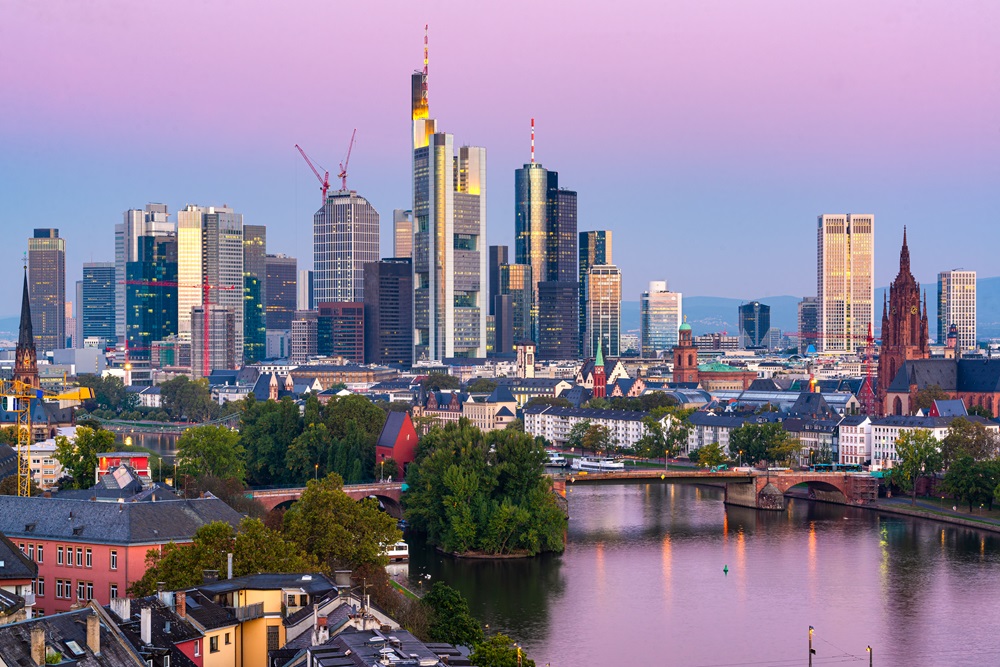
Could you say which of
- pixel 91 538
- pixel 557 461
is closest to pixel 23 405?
pixel 557 461

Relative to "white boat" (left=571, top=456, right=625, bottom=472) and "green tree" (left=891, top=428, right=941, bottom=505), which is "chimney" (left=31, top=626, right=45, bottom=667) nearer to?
"green tree" (left=891, top=428, right=941, bottom=505)

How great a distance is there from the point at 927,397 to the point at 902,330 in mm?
14964

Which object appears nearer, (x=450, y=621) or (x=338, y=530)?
(x=450, y=621)

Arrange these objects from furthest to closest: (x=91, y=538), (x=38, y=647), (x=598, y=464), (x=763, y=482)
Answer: (x=598, y=464), (x=763, y=482), (x=91, y=538), (x=38, y=647)

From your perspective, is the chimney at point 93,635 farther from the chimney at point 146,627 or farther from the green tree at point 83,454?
the green tree at point 83,454

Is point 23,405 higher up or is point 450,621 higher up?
point 23,405

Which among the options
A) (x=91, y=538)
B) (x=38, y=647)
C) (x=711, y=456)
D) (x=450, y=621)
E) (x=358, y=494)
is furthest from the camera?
(x=711, y=456)

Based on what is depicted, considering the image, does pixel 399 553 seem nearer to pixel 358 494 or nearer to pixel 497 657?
pixel 358 494

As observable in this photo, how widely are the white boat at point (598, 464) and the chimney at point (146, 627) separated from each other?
71022mm

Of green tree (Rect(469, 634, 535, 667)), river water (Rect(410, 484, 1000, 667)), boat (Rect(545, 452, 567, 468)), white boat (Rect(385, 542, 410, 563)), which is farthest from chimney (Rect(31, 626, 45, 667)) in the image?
boat (Rect(545, 452, 567, 468))

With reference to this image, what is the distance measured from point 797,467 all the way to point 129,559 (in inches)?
2518

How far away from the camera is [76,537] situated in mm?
45781

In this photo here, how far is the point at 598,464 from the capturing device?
351 feet

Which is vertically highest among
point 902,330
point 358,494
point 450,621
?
point 902,330
